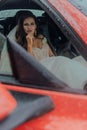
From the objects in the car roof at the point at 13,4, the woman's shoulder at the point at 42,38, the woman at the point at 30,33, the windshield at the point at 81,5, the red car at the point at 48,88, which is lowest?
the woman's shoulder at the point at 42,38

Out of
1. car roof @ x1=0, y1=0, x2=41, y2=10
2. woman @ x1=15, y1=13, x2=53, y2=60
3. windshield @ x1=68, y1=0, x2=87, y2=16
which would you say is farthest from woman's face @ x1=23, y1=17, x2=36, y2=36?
windshield @ x1=68, y1=0, x2=87, y2=16

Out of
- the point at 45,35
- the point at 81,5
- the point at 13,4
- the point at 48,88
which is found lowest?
the point at 45,35

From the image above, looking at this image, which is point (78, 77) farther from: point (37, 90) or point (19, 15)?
point (19, 15)

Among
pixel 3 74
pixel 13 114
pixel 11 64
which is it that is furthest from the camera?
pixel 3 74

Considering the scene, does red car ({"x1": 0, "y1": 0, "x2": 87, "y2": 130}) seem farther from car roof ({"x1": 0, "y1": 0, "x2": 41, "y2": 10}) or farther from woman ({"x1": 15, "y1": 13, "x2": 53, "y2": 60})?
car roof ({"x1": 0, "y1": 0, "x2": 41, "y2": 10})

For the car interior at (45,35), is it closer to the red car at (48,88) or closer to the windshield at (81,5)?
the red car at (48,88)

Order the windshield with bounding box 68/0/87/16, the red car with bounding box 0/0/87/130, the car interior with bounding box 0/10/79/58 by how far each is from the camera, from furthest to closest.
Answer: the car interior with bounding box 0/10/79/58
the windshield with bounding box 68/0/87/16
the red car with bounding box 0/0/87/130

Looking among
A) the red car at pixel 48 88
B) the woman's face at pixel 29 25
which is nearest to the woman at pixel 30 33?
the woman's face at pixel 29 25

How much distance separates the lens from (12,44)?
2.08 metres

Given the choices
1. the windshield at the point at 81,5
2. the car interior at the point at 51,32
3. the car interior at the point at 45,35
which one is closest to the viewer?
the car interior at the point at 45,35

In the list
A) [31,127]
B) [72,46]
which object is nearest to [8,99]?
[31,127]

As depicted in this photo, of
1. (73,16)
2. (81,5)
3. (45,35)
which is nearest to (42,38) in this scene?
(45,35)

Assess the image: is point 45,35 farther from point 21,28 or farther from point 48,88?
point 48,88

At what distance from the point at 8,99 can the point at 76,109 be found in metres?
0.63
